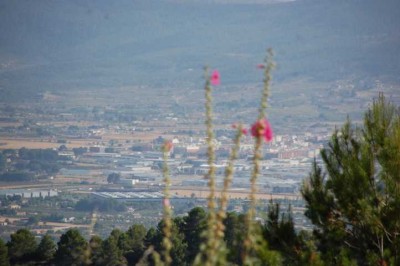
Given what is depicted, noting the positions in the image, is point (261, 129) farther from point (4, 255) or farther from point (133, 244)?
point (133, 244)

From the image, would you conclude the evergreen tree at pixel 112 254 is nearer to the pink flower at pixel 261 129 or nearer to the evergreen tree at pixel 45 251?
the evergreen tree at pixel 45 251

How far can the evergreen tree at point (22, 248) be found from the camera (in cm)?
1819

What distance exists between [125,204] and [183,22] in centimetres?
11188

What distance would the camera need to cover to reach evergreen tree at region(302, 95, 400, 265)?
916 centimetres

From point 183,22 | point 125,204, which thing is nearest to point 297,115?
point 125,204

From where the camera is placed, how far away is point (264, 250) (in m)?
8.88

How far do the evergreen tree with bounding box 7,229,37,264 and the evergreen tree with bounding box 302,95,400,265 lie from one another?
30.9 feet

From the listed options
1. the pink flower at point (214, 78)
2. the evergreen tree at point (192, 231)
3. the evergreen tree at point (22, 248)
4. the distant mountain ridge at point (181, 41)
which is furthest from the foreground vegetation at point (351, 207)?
→ the distant mountain ridge at point (181, 41)

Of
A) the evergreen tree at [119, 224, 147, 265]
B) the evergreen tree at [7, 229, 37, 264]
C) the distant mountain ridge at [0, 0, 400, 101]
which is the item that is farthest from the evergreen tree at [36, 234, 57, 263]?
the distant mountain ridge at [0, 0, 400, 101]

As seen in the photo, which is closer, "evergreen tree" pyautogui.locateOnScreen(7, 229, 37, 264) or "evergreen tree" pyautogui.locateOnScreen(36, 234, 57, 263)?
"evergreen tree" pyautogui.locateOnScreen(7, 229, 37, 264)

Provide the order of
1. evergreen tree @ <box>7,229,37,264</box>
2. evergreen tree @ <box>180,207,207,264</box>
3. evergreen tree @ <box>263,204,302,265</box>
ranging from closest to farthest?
evergreen tree @ <box>263,204,302,265</box> < evergreen tree @ <box>7,229,37,264</box> < evergreen tree @ <box>180,207,207,264</box>

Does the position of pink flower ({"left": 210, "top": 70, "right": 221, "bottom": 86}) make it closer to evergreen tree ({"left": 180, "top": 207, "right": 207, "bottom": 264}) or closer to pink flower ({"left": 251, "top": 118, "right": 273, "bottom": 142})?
pink flower ({"left": 251, "top": 118, "right": 273, "bottom": 142})

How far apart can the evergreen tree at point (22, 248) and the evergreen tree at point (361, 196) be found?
942 cm

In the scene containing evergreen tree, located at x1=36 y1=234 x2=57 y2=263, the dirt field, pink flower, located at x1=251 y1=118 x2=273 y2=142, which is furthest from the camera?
the dirt field
